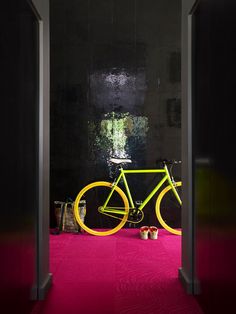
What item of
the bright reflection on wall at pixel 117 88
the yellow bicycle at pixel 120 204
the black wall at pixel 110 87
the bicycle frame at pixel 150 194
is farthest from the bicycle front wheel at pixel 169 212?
the bright reflection on wall at pixel 117 88

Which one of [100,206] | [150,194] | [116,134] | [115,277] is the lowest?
[115,277]

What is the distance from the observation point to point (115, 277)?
342 centimetres

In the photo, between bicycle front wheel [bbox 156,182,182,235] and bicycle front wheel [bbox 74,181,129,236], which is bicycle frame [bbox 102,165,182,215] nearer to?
bicycle front wheel [bbox 74,181,129,236]
